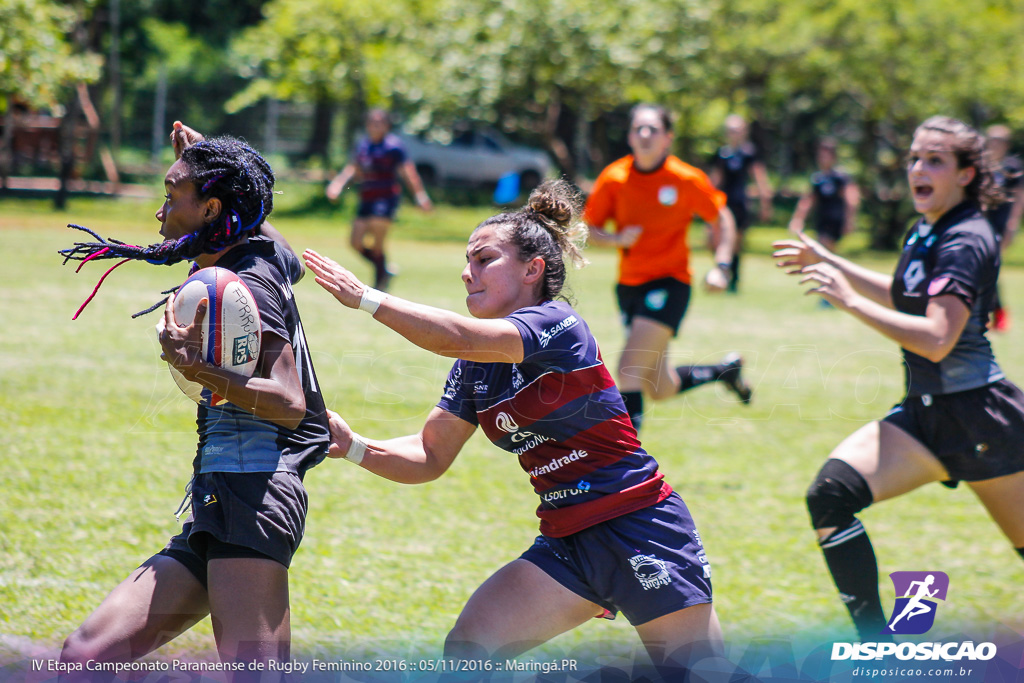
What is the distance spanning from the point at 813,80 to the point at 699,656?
29.9 m

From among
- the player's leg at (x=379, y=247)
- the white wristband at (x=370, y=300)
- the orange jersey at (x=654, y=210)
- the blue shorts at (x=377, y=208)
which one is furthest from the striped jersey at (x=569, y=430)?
the blue shorts at (x=377, y=208)

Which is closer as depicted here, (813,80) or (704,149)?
(813,80)

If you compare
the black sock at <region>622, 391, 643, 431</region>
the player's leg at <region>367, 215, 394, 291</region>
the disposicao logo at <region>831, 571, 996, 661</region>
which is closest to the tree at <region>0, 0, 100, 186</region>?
the player's leg at <region>367, 215, 394, 291</region>

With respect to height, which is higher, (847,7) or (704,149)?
(847,7)

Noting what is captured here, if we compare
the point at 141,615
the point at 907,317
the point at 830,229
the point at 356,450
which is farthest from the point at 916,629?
the point at 830,229

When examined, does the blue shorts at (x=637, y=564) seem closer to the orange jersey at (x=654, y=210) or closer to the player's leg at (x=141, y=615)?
the player's leg at (x=141, y=615)

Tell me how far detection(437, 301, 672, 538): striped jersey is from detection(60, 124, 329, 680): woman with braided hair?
0.59 m

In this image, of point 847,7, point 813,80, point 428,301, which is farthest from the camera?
point 813,80

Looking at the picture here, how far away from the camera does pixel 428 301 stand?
13219 mm

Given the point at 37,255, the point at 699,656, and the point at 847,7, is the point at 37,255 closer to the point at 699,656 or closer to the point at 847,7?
the point at 699,656

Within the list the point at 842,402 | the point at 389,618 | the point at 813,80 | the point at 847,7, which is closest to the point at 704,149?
the point at 813,80

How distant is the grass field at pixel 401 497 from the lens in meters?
4.39

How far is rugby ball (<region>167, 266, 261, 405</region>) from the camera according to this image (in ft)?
→ 8.74

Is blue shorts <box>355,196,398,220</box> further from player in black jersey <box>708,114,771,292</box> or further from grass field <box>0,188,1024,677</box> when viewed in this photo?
player in black jersey <box>708,114,771,292</box>
